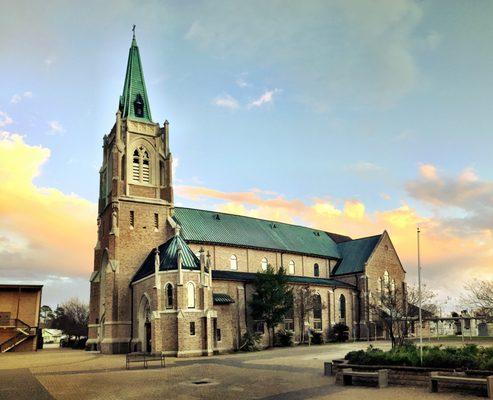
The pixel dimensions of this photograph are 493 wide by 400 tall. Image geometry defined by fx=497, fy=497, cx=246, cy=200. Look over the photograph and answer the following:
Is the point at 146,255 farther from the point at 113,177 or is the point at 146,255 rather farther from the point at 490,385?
the point at 490,385

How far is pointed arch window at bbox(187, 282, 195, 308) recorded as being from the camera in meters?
42.2

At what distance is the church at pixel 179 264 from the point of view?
140ft

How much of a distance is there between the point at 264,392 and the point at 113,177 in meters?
36.1

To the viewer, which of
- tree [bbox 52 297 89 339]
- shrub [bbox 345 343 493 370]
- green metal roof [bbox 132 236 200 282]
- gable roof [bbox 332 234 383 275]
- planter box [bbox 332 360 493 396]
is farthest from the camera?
tree [bbox 52 297 89 339]

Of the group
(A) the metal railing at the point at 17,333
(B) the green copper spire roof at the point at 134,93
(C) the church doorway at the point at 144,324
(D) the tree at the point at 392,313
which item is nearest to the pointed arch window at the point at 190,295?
(C) the church doorway at the point at 144,324

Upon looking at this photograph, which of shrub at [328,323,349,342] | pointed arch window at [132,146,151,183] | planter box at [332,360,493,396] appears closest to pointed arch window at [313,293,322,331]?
shrub at [328,323,349,342]

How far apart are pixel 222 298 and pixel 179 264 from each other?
280 inches

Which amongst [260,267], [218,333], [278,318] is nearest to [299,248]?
[260,267]

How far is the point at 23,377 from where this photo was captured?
2664cm

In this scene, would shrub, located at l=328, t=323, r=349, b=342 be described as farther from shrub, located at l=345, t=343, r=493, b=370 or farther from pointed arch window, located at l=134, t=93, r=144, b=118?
shrub, located at l=345, t=343, r=493, b=370

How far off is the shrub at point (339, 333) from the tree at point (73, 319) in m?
44.9

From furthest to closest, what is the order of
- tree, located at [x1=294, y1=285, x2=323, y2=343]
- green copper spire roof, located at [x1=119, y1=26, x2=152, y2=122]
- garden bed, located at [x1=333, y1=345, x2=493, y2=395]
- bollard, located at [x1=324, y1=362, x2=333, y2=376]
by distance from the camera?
green copper spire roof, located at [x1=119, y1=26, x2=152, y2=122], tree, located at [x1=294, y1=285, x2=323, y2=343], bollard, located at [x1=324, y1=362, x2=333, y2=376], garden bed, located at [x1=333, y1=345, x2=493, y2=395]

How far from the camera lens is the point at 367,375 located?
65.0ft

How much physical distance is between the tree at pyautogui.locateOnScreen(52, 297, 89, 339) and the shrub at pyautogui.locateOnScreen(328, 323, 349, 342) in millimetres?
44897
